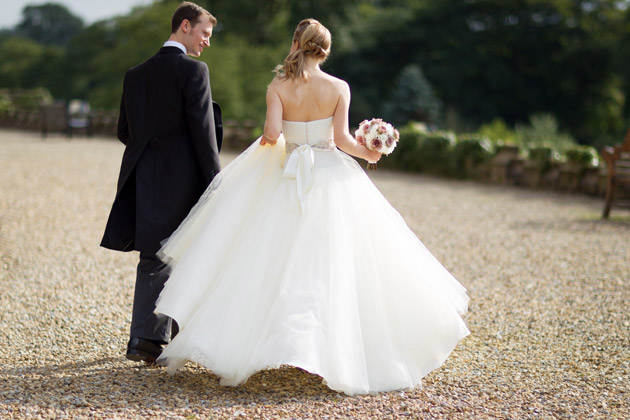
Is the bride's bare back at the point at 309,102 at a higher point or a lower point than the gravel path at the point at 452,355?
higher

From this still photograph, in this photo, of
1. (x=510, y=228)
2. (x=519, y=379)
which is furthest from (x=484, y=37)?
(x=519, y=379)

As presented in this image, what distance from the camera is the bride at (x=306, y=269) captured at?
10.2 feet

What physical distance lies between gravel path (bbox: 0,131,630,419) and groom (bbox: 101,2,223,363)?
1.22ft

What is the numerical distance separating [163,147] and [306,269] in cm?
99

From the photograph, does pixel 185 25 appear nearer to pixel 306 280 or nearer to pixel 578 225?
pixel 306 280

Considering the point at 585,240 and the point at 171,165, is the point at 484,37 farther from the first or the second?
the point at 171,165

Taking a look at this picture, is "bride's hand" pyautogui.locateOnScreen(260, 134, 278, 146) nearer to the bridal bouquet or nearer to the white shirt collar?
the bridal bouquet

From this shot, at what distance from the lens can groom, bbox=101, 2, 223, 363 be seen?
11.4ft

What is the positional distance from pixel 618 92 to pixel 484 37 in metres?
6.99

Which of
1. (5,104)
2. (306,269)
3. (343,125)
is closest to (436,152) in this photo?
(343,125)

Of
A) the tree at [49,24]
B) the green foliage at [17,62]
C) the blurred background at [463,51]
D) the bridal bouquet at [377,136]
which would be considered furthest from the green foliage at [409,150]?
the tree at [49,24]

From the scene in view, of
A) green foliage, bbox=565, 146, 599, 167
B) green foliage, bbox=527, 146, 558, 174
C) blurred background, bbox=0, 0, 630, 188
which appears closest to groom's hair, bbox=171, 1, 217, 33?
green foliage, bbox=565, 146, 599, 167

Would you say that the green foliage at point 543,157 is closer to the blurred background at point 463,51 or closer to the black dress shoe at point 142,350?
the black dress shoe at point 142,350

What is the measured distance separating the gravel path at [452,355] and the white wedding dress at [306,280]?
0.19 meters
